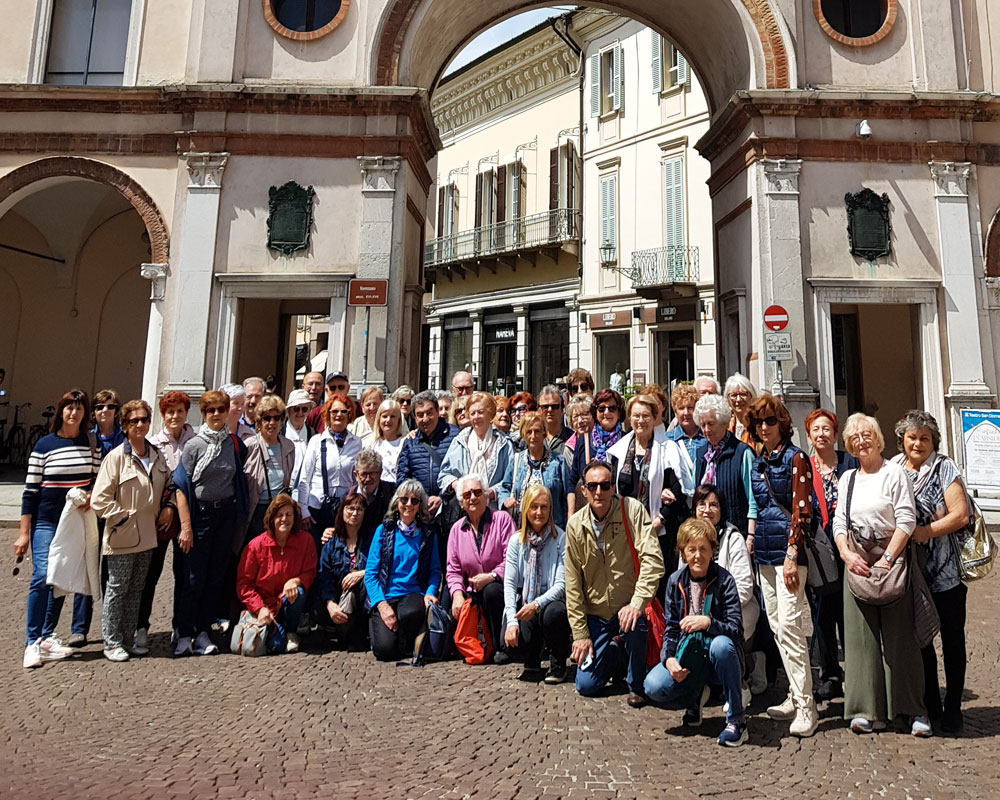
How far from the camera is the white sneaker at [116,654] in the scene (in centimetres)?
491

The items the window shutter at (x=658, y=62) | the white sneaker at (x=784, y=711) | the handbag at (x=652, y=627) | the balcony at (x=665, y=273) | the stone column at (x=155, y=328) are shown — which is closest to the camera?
the white sneaker at (x=784, y=711)

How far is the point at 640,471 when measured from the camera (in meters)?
5.02

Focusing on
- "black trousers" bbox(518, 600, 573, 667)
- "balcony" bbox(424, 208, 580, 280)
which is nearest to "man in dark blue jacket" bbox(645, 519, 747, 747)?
"black trousers" bbox(518, 600, 573, 667)

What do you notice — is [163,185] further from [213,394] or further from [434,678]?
[434,678]

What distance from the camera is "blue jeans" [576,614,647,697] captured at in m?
4.29

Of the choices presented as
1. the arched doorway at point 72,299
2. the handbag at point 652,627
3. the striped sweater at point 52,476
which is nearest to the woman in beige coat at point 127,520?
the striped sweater at point 52,476

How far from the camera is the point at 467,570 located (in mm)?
5168

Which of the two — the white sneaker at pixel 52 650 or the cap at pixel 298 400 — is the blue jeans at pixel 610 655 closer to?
the cap at pixel 298 400

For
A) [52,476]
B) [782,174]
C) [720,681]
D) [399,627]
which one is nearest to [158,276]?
[52,476]

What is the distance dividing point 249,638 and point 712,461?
3659 millimetres

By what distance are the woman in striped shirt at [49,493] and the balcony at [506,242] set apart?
20.9 m

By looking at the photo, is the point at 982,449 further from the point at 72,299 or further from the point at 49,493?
the point at 72,299

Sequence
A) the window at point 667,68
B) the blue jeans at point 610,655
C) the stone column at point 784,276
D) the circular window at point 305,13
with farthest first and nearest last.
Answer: the window at point 667,68
the circular window at point 305,13
the stone column at point 784,276
the blue jeans at point 610,655

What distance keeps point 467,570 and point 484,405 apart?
1.35m
